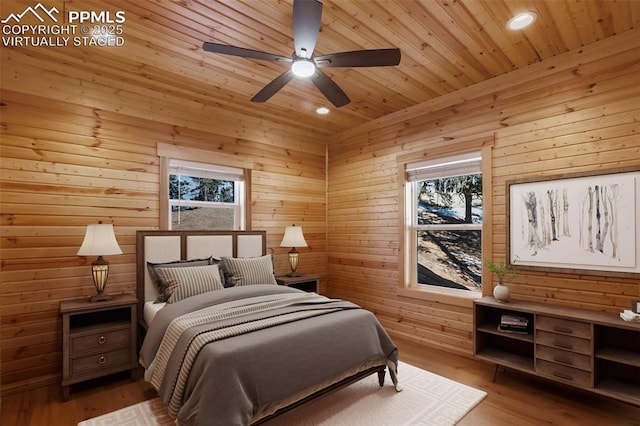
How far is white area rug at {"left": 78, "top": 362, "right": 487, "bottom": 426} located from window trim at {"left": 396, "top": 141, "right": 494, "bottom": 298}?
42.5 inches

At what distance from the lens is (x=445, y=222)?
410 cm

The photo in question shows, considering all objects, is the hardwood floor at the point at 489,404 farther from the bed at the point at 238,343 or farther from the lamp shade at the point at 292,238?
the lamp shade at the point at 292,238

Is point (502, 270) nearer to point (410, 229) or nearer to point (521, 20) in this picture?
point (410, 229)

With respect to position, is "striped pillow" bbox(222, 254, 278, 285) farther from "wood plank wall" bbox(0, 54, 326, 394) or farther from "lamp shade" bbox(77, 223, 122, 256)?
"lamp shade" bbox(77, 223, 122, 256)

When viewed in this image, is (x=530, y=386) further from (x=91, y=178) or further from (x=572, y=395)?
(x=91, y=178)

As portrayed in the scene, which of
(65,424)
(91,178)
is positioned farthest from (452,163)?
(65,424)

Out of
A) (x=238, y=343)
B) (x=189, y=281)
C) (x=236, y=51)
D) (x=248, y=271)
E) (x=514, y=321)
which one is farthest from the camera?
(x=248, y=271)

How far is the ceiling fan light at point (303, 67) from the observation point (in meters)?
2.34

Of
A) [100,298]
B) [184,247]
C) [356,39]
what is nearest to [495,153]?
[356,39]

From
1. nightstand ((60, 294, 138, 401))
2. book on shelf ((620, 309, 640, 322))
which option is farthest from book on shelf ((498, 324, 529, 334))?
nightstand ((60, 294, 138, 401))

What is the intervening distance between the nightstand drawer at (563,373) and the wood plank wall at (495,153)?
0.56 meters

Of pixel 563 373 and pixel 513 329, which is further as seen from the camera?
pixel 513 329

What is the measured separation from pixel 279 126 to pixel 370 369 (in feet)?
11.1

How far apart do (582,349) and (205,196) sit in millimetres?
4018
